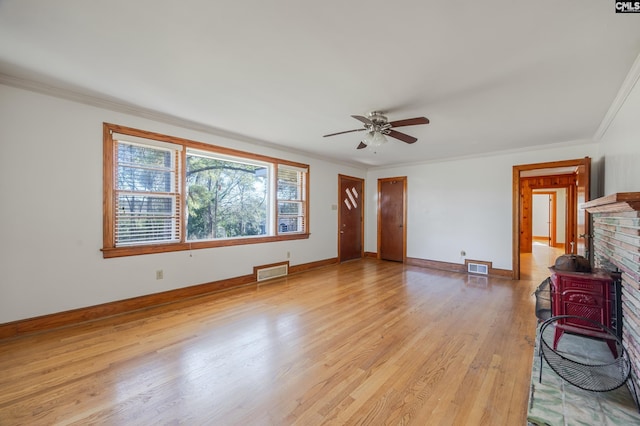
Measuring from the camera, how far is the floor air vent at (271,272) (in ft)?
15.4

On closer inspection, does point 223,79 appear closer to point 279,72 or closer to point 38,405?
point 279,72

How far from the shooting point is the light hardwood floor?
1.66 metres

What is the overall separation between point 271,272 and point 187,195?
1973 millimetres

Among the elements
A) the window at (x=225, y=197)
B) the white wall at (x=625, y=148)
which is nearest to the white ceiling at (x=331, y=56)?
the white wall at (x=625, y=148)

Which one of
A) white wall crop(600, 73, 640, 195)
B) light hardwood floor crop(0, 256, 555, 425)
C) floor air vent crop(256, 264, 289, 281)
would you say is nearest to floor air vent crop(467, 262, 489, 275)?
light hardwood floor crop(0, 256, 555, 425)

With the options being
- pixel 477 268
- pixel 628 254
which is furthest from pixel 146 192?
pixel 477 268

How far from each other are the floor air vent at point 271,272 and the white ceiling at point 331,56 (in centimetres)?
263

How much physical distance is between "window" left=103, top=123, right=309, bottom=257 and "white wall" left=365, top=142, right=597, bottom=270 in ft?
9.47

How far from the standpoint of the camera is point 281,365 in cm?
216

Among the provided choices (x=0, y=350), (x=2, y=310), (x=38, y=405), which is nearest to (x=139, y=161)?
(x=2, y=310)

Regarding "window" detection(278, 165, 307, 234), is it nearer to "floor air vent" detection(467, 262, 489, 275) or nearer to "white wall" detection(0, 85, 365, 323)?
"white wall" detection(0, 85, 365, 323)

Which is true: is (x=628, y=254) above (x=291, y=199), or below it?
below

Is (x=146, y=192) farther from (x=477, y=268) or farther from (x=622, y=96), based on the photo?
(x=477, y=268)

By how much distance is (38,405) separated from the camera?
5.58 ft
